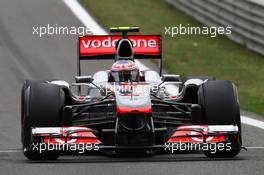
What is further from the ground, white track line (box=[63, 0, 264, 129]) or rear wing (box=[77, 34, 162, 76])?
white track line (box=[63, 0, 264, 129])

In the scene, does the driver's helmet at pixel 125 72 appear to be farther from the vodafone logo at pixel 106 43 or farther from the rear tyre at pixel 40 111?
the vodafone logo at pixel 106 43

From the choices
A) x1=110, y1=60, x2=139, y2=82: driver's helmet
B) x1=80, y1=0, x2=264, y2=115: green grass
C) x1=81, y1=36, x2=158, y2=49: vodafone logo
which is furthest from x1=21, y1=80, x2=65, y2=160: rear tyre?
x1=80, y1=0, x2=264, y2=115: green grass

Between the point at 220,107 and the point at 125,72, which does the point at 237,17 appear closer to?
the point at 125,72

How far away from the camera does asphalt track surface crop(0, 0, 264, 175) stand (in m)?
12.0

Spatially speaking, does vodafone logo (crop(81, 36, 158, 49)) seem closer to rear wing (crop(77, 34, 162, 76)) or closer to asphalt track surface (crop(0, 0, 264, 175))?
rear wing (crop(77, 34, 162, 76))

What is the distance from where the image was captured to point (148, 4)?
30.9 m

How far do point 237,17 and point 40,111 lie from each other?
510 inches

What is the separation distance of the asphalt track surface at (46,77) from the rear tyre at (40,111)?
155 millimetres

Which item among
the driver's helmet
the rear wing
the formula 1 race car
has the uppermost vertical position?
the rear wing

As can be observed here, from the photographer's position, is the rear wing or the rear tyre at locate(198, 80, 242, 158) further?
the rear wing

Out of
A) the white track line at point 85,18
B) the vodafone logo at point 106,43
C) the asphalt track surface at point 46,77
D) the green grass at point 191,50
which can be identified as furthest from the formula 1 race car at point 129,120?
the white track line at point 85,18

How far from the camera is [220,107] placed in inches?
531

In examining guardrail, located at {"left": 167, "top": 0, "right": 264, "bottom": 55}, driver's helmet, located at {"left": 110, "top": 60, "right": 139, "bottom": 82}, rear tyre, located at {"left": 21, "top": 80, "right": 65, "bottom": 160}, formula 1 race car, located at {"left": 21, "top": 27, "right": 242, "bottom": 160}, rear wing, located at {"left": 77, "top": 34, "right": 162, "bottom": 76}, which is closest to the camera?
formula 1 race car, located at {"left": 21, "top": 27, "right": 242, "bottom": 160}

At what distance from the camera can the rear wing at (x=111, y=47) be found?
52.9 ft
